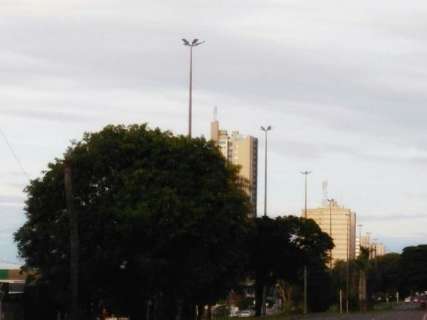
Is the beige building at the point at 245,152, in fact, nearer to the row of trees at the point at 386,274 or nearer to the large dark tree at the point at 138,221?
the row of trees at the point at 386,274

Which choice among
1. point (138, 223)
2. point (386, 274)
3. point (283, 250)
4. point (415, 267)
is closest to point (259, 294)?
point (283, 250)

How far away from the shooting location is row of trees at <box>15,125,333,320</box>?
4819cm

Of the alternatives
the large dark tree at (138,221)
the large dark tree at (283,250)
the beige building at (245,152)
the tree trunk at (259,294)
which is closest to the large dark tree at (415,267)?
the beige building at (245,152)

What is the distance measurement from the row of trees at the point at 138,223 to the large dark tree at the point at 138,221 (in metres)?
0.05

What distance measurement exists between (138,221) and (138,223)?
0.53ft

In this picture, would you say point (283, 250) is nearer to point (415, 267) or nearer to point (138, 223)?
point (138, 223)

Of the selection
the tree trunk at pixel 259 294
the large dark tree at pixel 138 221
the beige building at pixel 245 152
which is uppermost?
the beige building at pixel 245 152

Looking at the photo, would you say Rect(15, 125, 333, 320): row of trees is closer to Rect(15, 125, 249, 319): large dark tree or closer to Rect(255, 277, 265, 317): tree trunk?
Rect(15, 125, 249, 319): large dark tree

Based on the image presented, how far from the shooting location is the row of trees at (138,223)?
158 ft

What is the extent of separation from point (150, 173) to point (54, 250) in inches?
238

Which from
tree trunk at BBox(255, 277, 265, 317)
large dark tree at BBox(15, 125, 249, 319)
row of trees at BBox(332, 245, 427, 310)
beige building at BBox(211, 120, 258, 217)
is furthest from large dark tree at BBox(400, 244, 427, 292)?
large dark tree at BBox(15, 125, 249, 319)

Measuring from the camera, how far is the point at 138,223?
47469 millimetres

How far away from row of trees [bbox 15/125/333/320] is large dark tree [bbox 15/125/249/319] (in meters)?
0.05

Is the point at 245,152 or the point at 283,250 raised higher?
the point at 245,152
